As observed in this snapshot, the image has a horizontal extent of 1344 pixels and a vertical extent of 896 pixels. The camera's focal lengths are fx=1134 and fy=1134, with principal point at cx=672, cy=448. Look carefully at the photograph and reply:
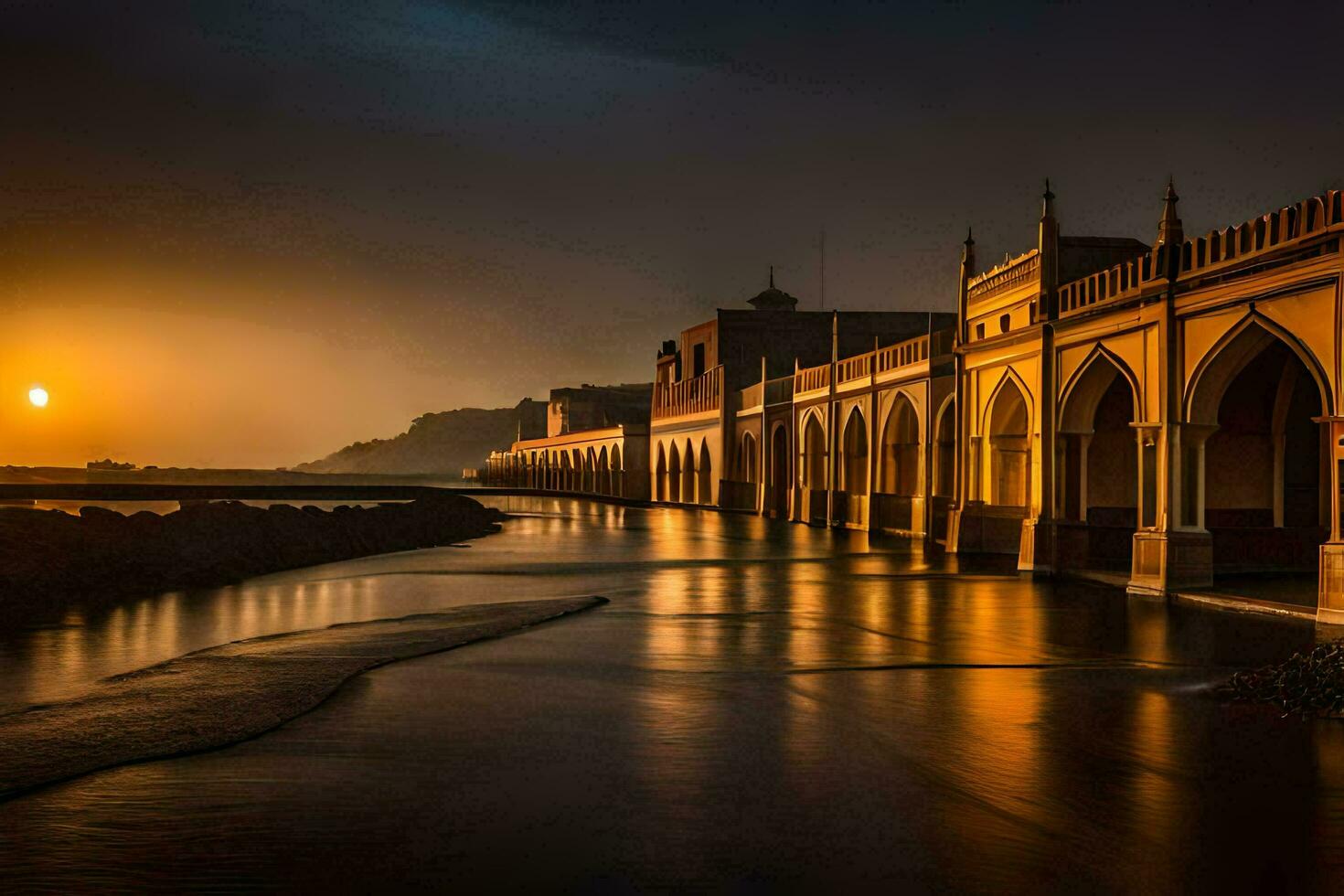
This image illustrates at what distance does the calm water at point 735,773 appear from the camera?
18.3 ft

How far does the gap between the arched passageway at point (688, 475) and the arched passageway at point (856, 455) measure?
26505 millimetres

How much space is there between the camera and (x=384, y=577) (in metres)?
23.1

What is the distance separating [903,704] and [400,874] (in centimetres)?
549

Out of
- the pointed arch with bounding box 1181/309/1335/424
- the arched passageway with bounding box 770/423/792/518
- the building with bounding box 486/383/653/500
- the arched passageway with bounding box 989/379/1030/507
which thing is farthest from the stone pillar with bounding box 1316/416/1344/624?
the building with bounding box 486/383/653/500

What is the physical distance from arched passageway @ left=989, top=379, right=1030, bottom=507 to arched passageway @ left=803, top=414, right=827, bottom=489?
1928 centimetres

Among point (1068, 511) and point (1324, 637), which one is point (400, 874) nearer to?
point (1324, 637)

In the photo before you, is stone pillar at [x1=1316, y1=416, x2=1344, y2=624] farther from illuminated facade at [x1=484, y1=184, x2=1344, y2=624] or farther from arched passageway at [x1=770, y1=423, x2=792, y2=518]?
arched passageway at [x1=770, y1=423, x2=792, y2=518]

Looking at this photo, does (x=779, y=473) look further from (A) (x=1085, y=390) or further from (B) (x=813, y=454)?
(A) (x=1085, y=390)

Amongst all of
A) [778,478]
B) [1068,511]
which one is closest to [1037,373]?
[1068,511]

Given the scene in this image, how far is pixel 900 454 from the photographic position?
37.8 metres

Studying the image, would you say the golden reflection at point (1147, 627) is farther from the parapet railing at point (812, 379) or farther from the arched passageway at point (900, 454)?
the parapet railing at point (812, 379)

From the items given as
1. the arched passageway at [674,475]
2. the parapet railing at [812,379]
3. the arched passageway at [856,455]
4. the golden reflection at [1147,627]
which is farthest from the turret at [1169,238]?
the arched passageway at [674,475]

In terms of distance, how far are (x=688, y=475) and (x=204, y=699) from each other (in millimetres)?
59789

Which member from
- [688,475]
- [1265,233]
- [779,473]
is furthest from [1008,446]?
[688,475]
